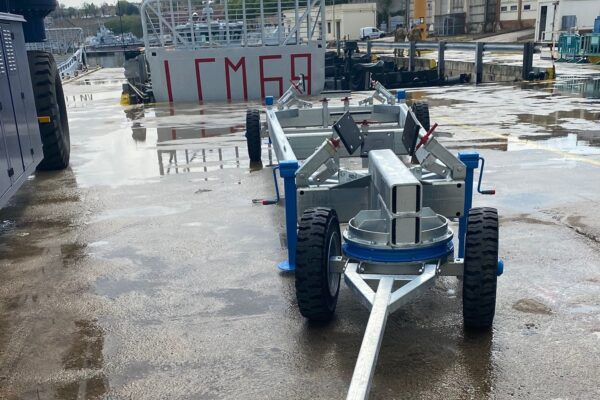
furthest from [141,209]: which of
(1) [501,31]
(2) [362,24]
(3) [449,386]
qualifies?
(2) [362,24]

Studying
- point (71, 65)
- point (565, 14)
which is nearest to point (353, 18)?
point (565, 14)

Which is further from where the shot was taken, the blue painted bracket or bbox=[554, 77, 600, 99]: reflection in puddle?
bbox=[554, 77, 600, 99]: reflection in puddle

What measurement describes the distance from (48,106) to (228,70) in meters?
9.61

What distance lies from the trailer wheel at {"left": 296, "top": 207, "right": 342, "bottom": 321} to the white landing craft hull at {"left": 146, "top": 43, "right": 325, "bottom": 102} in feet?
45.8

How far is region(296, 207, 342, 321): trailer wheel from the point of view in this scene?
3.58 meters

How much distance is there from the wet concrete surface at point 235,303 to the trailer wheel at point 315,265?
17cm

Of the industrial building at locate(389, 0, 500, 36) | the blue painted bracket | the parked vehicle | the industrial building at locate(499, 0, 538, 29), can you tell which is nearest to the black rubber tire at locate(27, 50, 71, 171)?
the parked vehicle

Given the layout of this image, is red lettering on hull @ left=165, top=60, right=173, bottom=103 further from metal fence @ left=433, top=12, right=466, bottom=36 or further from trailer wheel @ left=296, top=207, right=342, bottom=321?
metal fence @ left=433, top=12, right=466, bottom=36

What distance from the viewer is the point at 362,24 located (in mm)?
66438

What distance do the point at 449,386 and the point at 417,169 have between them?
1.77 m

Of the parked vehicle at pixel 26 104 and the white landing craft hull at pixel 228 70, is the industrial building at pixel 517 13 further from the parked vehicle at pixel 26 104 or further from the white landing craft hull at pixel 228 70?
the parked vehicle at pixel 26 104

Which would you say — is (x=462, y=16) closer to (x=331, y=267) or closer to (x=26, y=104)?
(x=26, y=104)

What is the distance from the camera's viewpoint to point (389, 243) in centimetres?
356

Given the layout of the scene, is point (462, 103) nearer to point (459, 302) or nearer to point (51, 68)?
point (51, 68)
